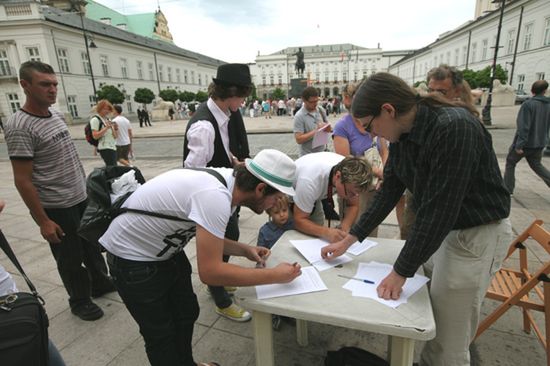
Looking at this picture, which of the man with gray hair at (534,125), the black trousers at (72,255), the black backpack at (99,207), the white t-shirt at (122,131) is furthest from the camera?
the white t-shirt at (122,131)

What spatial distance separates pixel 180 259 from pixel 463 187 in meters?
1.40

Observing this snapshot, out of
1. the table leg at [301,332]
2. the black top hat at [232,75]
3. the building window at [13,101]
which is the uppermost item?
the building window at [13,101]

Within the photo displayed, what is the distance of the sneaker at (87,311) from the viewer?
250 cm

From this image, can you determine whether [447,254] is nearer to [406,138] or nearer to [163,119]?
[406,138]

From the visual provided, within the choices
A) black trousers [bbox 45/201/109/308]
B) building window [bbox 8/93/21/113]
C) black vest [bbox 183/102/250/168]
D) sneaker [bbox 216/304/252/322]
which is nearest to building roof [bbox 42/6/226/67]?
building window [bbox 8/93/21/113]

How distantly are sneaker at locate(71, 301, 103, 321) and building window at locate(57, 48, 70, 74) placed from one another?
120ft

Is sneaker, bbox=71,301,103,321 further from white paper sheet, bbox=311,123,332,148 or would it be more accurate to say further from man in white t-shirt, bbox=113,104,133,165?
man in white t-shirt, bbox=113,104,133,165

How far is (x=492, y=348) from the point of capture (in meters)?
2.06

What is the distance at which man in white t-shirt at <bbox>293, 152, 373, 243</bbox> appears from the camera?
1979 mm

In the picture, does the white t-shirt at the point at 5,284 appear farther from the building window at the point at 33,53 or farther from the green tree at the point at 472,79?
the building window at the point at 33,53

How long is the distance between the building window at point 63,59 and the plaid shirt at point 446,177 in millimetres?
38288

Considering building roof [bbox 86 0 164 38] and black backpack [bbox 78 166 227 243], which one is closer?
black backpack [bbox 78 166 227 243]

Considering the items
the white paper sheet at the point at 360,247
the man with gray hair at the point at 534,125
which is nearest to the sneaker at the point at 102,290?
the white paper sheet at the point at 360,247

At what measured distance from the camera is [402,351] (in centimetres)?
123
